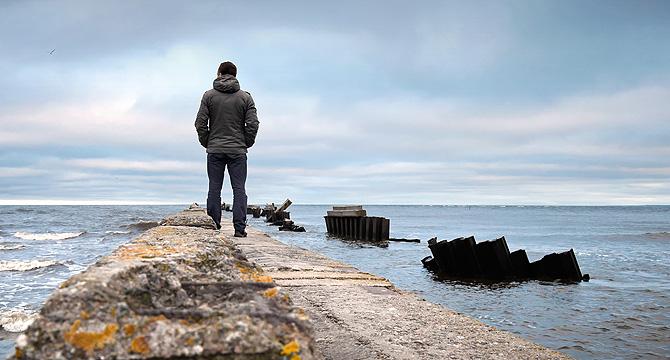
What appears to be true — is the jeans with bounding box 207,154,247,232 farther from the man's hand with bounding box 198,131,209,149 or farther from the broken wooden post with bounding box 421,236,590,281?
the broken wooden post with bounding box 421,236,590,281

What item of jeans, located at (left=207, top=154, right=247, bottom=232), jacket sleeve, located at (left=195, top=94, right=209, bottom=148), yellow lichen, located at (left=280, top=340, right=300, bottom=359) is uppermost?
jacket sleeve, located at (left=195, top=94, right=209, bottom=148)

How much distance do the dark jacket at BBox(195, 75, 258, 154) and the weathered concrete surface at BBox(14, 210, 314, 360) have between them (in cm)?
480

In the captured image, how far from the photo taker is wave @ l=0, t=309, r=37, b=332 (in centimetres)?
627

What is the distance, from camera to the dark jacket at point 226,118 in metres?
6.24

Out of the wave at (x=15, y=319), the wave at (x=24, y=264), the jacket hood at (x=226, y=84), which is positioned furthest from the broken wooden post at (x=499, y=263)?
the wave at (x=24, y=264)

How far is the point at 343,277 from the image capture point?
459 centimetres

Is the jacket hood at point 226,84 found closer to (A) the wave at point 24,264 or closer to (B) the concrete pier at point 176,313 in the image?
(B) the concrete pier at point 176,313

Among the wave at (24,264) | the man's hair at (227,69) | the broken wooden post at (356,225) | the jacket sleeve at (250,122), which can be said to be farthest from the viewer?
the broken wooden post at (356,225)

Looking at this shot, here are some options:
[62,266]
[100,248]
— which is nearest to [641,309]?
[62,266]

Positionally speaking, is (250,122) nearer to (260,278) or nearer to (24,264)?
(260,278)

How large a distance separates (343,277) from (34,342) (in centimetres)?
353

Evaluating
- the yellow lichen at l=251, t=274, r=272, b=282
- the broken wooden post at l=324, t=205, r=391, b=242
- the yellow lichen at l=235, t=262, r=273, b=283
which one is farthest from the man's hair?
the broken wooden post at l=324, t=205, r=391, b=242

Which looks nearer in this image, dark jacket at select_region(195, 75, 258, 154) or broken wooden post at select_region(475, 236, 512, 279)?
dark jacket at select_region(195, 75, 258, 154)

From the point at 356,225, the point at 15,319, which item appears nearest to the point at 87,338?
the point at 15,319
